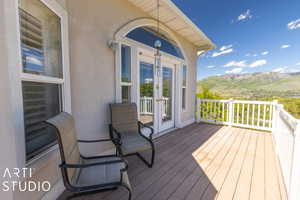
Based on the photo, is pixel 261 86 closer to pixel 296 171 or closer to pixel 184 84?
pixel 184 84

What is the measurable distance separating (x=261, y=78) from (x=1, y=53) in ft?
56.2

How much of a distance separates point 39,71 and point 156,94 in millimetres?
2671

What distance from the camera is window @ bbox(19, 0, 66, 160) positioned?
129cm

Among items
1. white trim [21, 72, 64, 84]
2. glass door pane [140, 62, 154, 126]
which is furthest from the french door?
white trim [21, 72, 64, 84]

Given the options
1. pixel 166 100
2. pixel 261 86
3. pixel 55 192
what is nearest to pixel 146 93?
pixel 166 100

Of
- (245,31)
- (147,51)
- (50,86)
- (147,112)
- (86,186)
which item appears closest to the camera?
(86,186)

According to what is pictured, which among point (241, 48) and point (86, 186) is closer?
point (86, 186)

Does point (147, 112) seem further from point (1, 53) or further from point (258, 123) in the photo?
point (258, 123)

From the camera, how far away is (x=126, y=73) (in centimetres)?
283

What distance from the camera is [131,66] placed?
9.45 ft

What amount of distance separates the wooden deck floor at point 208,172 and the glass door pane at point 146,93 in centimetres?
70

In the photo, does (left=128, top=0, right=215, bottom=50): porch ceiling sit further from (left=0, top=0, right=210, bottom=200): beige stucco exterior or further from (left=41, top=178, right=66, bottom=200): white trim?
(left=41, top=178, right=66, bottom=200): white trim

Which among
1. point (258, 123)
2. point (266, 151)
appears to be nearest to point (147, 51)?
point (266, 151)

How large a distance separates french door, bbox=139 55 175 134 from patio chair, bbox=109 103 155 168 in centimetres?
69
